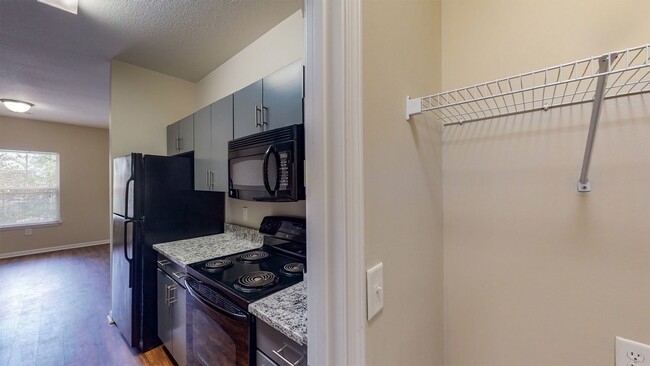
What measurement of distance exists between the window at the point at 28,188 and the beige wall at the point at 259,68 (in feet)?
15.1

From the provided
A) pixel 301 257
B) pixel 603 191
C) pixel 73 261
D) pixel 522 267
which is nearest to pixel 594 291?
pixel 522 267

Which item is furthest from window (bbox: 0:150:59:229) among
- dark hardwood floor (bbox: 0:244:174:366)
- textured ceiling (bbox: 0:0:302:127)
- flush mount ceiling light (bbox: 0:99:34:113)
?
textured ceiling (bbox: 0:0:302:127)

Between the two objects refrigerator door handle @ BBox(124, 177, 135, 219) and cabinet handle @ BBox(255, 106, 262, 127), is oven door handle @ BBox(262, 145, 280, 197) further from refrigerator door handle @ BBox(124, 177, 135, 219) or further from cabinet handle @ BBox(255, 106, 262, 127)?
refrigerator door handle @ BBox(124, 177, 135, 219)

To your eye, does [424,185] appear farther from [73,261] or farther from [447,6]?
[73,261]

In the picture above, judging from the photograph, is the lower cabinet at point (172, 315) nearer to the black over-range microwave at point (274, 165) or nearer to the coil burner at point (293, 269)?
the coil burner at point (293, 269)

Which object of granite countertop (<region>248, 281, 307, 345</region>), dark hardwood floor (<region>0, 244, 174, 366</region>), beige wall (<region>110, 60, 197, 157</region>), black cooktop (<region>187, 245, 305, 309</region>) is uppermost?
beige wall (<region>110, 60, 197, 157</region>)

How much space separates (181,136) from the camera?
246 centimetres

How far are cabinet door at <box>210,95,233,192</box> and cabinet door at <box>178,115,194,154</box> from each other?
431 mm

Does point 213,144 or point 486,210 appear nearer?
point 486,210

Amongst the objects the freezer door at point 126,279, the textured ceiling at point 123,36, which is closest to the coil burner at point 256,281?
the freezer door at point 126,279

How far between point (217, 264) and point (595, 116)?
68.8 inches

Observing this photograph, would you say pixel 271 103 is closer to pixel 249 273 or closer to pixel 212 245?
pixel 249 273

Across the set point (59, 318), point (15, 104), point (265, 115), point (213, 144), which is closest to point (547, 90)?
point (265, 115)

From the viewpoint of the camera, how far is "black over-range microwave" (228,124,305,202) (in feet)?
4.24
